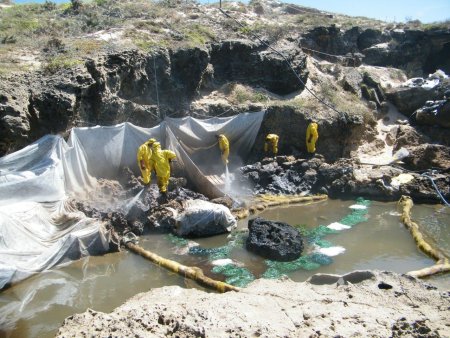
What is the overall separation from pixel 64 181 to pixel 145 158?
203 cm

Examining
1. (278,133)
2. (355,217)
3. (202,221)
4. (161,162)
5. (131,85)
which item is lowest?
(355,217)

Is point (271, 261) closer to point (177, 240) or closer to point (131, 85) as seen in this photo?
point (177, 240)

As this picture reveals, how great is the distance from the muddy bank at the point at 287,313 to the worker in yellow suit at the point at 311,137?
8919 mm

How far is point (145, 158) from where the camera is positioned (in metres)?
11.0

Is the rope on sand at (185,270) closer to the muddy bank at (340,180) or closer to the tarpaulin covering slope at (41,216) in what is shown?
the tarpaulin covering slope at (41,216)

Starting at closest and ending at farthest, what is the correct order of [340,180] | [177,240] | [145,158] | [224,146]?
[177,240] < [145,158] < [224,146] < [340,180]

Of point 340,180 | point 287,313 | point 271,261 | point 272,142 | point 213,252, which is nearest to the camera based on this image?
point 287,313

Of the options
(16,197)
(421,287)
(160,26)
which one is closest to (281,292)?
(421,287)

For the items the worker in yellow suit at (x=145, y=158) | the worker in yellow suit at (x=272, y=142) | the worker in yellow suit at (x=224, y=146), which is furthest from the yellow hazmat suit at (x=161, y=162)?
the worker in yellow suit at (x=272, y=142)

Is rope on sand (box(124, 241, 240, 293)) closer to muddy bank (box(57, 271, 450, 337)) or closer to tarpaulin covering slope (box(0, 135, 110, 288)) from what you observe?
tarpaulin covering slope (box(0, 135, 110, 288))

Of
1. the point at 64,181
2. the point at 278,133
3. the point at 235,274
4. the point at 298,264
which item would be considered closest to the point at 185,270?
the point at 235,274

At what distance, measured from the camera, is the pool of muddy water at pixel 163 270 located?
688 cm

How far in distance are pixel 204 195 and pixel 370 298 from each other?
6.79 meters

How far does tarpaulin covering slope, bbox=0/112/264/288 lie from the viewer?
25.6ft
